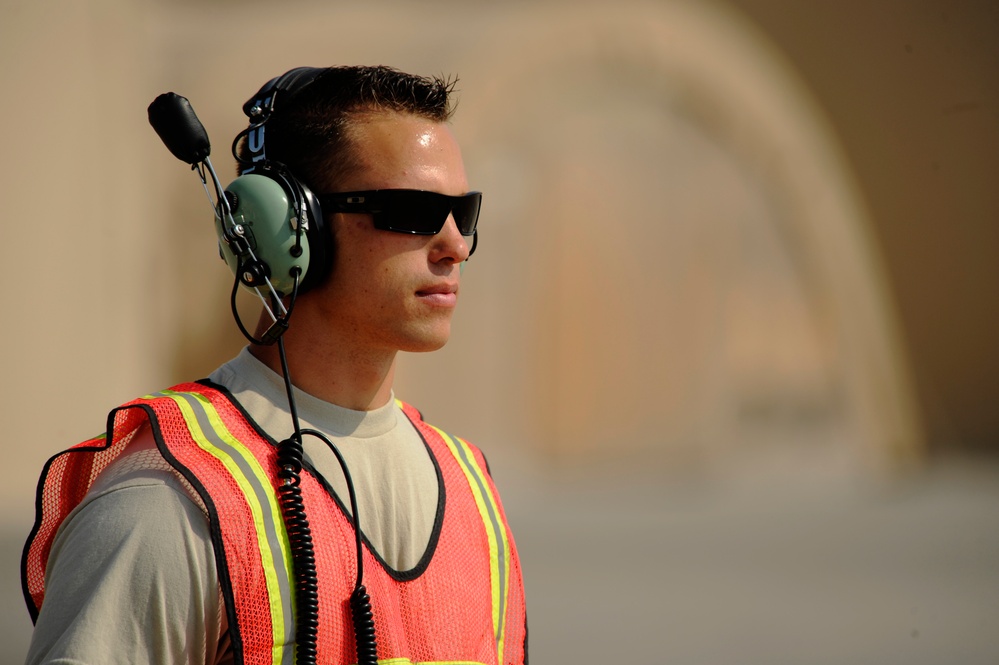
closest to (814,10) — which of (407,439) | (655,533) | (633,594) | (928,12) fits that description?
(928,12)

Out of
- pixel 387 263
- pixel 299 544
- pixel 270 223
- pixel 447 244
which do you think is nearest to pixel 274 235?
pixel 270 223

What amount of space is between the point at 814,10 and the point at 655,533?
853 centimetres

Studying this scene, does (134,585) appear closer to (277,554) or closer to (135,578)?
(135,578)

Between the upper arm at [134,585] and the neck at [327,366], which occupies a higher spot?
the neck at [327,366]

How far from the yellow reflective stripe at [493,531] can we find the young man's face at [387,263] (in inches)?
14.5

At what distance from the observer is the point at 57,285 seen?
913cm

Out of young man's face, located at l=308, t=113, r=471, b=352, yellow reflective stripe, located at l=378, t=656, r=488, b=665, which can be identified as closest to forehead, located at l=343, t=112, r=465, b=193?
young man's face, located at l=308, t=113, r=471, b=352

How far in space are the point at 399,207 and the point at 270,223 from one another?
25cm

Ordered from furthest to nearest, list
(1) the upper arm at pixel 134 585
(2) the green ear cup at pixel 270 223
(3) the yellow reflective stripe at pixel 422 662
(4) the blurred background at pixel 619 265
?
(4) the blurred background at pixel 619 265 → (2) the green ear cup at pixel 270 223 → (3) the yellow reflective stripe at pixel 422 662 → (1) the upper arm at pixel 134 585

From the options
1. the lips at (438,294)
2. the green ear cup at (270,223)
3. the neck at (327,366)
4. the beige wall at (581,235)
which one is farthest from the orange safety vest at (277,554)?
the beige wall at (581,235)

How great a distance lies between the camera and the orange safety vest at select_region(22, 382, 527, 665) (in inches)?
72.5

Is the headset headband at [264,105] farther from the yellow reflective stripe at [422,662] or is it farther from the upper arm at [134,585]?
the yellow reflective stripe at [422,662]

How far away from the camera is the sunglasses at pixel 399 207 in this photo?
212 centimetres

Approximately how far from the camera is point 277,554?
1889 mm
